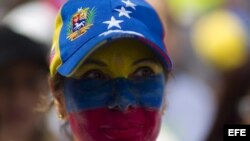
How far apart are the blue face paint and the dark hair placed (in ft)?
3.07

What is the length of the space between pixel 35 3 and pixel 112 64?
179 centimetres

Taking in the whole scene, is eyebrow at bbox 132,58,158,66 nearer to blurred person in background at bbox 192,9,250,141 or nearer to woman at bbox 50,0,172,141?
woman at bbox 50,0,172,141

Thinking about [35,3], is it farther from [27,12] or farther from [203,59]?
[203,59]

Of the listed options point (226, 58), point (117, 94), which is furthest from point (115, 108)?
point (226, 58)

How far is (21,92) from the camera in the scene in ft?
9.19

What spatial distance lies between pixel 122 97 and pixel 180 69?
166 centimetres

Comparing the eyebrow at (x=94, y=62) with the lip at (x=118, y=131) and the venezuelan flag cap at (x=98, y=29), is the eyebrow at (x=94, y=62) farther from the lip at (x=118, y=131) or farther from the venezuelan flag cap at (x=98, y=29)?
the lip at (x=118, y=131)

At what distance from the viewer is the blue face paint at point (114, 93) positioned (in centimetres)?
186

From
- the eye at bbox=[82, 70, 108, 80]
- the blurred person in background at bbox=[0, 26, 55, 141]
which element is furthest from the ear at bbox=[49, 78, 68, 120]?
the blurred person in background at bbox=[0, 26, 55, 141]

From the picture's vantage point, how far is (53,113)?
3.00 meters

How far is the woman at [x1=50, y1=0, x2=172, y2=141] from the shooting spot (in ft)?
6.14

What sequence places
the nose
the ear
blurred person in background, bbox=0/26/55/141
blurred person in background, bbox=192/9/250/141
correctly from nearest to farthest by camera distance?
the nose
the ear
blurred person in background, bbox=0/26/55/141
blurred person in background, bbox=192/9/250/141

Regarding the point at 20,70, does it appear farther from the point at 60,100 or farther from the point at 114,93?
the point at 114,93

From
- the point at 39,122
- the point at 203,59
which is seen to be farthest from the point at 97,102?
the point at 203,59
